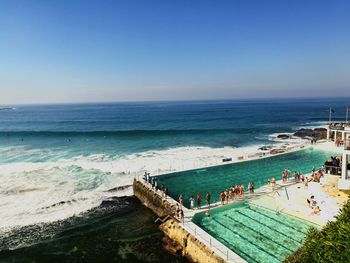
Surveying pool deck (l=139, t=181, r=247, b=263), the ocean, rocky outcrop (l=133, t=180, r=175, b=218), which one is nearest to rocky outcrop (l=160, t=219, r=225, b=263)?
pool deck (l=139, t=181, r=247, b=263)

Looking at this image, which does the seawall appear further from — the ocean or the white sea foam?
the white sea foam

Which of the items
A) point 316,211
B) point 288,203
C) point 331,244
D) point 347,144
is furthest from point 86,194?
point 347,144

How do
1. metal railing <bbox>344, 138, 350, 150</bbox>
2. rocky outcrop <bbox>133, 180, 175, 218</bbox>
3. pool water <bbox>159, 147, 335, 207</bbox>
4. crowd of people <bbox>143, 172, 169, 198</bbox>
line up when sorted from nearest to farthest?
metal railing <bbox>344, 138, 350, 150</bbox>, rocky outcrop <bbox>133, 180, 175, 218</bbox>, crowd of people <bbox>143, 172, 169, 198</bbox>, pool water <bbox>159, 147, 335, 207</bbox>

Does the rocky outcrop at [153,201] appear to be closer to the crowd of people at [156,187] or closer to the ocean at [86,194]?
the crowd of people at [156,187]

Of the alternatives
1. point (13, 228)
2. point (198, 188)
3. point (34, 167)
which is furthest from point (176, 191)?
point (34, 167)

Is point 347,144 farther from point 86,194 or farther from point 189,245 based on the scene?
point 86,194
